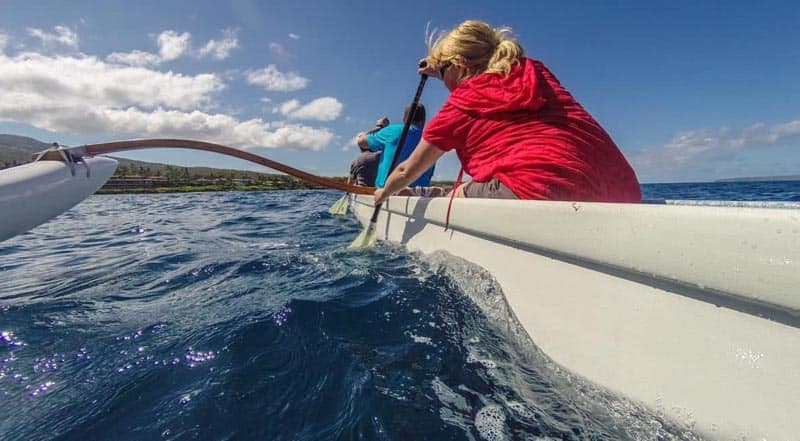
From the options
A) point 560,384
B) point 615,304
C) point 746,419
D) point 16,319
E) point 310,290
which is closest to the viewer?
point 746,419

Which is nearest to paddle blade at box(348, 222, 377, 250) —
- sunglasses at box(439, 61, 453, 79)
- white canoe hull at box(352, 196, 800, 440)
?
sunglasses at box(439, 61, 453, 79)

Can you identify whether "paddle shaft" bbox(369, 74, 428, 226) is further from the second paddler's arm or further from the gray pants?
the gray pants

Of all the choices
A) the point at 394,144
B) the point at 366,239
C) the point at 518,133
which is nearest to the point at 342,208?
the point at 394,144

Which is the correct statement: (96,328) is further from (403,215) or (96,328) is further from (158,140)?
(158,140)

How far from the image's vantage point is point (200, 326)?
7.01ft

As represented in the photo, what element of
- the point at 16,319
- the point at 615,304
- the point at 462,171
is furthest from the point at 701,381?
the point at 16,319

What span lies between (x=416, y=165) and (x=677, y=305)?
1.97 meters

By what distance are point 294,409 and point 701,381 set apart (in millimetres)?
1363

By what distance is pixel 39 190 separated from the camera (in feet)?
12.1

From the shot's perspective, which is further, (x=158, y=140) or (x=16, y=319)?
(x=158, y=140)

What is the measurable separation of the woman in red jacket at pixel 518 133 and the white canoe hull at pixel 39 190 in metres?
4.00

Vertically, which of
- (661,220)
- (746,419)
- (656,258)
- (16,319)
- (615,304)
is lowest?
(16,319)

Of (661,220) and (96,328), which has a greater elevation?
(661,220)

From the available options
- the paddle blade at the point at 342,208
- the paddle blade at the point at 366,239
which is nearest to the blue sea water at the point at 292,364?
the paddle blade at the point at 366,239
